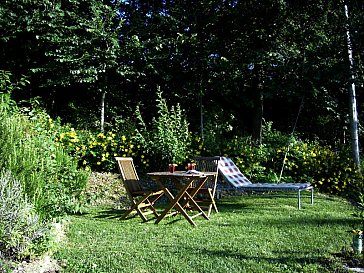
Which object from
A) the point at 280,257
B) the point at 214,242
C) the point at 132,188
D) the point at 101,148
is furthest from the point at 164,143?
the point at 280,257

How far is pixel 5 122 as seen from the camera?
4.71m

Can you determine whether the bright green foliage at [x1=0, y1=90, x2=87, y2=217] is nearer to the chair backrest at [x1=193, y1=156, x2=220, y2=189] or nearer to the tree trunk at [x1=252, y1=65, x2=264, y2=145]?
the chair backrest at [x1=193, y1=156, x2=220, y2=189]

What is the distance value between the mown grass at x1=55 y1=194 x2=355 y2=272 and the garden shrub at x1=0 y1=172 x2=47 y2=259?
39 centimetres

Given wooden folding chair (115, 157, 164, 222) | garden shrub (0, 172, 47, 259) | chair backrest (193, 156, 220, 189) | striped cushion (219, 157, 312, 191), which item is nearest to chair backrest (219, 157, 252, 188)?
striped cushion (219, 157, 312, 191)

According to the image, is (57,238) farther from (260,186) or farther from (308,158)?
(308,158)

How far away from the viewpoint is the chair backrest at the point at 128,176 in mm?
6129

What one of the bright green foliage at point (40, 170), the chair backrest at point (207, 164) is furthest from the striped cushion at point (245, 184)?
the bright green foliage at point (40, 170)

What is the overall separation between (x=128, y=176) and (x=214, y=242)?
2.29 metres

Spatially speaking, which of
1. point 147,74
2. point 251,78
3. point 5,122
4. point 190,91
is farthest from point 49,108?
point 5,122

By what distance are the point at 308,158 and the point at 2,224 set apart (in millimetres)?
7933

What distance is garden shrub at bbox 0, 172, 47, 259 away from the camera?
345 centimetres

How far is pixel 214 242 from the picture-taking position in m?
4.43

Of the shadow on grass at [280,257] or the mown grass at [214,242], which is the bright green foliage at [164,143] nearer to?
the mown grass at [214,242]

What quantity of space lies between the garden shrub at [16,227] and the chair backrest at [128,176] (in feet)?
8.07
